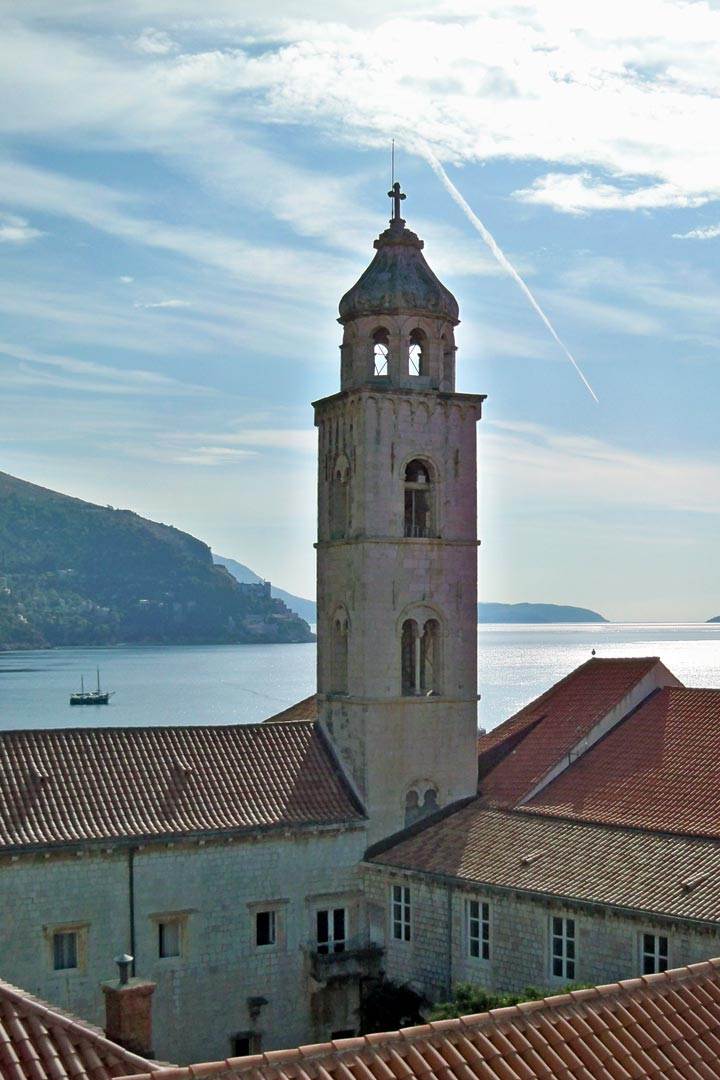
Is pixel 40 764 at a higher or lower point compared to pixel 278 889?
higher

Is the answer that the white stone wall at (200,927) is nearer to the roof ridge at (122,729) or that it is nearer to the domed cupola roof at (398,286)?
the roof ridge at (122,729)

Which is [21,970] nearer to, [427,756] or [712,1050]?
[427,756]

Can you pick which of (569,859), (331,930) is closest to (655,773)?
(569,859)

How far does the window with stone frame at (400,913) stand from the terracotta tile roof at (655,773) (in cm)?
397

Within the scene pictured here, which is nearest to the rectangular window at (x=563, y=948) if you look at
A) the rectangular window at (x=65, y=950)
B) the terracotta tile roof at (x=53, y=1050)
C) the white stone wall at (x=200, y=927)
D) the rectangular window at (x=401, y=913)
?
the rectangular window at (x=401, y=913)

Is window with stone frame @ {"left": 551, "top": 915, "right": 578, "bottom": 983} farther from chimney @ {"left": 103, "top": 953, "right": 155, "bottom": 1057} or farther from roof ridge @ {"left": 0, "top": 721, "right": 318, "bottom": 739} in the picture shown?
chimney @ {"left": 103, "top": 953, "right": 155, "bottom": 1057}

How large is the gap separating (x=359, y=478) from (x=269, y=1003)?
14.0 metres

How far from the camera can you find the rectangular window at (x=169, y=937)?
32156 millimetres

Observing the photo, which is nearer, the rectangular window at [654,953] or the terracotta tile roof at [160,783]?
the rectangular window at [654,953]

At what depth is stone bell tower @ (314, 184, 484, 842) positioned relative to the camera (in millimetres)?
36906

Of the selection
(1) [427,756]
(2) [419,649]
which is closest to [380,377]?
(2) [419,649]

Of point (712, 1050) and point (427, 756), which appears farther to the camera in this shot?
point (427, 756)

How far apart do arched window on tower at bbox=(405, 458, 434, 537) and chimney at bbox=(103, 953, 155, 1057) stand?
2018 cm

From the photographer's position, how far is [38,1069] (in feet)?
50.6
